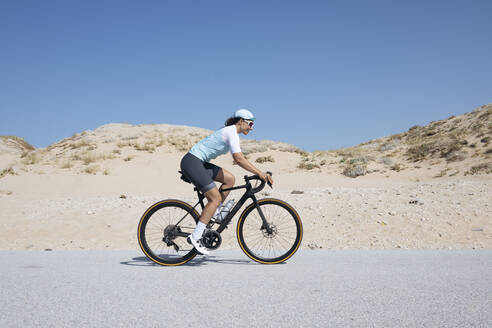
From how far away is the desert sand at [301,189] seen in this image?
945 centimetres

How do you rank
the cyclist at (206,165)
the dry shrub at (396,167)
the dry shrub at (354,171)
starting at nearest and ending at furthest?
the cyclist at (206,165)
the dry shrub at (354,171)
the dry shrub at (396,167)

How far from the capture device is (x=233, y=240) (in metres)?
9.35

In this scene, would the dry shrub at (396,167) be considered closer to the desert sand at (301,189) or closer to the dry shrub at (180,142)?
the desert sand at (301,189)

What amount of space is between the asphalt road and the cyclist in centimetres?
63

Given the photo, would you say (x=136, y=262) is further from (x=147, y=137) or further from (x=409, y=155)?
(x=147, y=137)

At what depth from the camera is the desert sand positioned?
9.45 meters

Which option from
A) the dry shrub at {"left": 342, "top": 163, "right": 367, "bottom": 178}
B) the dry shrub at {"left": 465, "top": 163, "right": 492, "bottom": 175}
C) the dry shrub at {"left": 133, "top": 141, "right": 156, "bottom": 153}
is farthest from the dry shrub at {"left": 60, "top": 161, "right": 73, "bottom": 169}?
the dry shrub at {"left": 465, "top": 163, "right": 492, "bottom": 175}

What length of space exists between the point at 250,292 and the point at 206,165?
6.59 ft

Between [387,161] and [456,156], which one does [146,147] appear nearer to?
[387,161]

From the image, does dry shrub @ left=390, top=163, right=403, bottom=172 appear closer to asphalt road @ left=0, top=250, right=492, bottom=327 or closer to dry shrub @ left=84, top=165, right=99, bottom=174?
dry shrub @ left=84, top=165, right=99, bottom=174

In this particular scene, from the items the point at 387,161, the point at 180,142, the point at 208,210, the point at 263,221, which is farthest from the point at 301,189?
the point at 180,142

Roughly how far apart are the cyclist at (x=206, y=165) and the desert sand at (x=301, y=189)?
3.57 m

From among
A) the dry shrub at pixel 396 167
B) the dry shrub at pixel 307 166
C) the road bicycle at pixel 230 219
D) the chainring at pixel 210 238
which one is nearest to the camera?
the chainring at pixel 210 238

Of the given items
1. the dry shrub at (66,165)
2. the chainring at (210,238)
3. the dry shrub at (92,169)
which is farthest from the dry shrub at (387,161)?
the chainring at (210,238)
